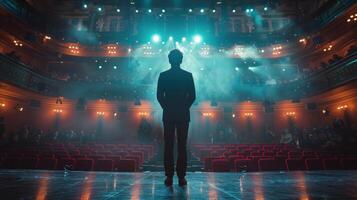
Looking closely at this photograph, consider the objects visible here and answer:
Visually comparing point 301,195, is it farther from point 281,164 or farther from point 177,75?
point 281,164

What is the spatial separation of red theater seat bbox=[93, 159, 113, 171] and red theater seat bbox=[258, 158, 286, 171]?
5443 mm

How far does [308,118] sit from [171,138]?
21878 mm

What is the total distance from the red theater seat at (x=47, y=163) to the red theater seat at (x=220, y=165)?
18.7 feet

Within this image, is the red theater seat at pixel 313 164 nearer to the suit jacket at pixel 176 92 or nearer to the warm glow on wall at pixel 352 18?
the suit jacket at pixel 176 92

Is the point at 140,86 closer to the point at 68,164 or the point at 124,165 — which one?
the point at 124,165

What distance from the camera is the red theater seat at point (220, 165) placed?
8148 millimetres

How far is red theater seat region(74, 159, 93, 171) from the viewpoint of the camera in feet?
26.0

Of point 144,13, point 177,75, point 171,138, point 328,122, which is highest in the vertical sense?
point 144,13

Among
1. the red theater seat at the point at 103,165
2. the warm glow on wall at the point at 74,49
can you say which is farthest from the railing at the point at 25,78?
the red theater seat at the point at 103,165

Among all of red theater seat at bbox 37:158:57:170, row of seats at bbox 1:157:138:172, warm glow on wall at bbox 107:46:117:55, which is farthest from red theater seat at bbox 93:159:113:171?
warm glow on wall at bbox 107:46:117:55

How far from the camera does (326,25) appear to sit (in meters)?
19.9

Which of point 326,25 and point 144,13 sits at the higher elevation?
point 144,13

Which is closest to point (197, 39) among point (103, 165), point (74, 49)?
point (74, 49)

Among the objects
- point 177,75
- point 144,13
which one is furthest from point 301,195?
point 144,13
